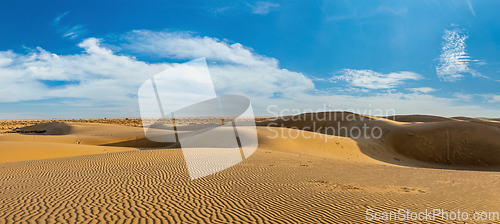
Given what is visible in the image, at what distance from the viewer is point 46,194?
739cm

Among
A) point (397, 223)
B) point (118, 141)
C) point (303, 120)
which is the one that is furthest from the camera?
point (303, 120)

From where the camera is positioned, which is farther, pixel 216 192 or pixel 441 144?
pixel 441 144

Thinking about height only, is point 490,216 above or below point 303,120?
below

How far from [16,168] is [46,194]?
6.68 meters

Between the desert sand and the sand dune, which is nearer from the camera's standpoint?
the desert sand

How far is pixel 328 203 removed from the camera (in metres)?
6.82

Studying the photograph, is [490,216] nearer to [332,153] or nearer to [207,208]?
[207,208]

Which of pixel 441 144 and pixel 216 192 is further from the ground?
pixel 441 144

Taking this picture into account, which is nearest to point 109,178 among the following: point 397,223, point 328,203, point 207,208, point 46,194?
point 46,194

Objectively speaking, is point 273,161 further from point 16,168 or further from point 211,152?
point 16,168

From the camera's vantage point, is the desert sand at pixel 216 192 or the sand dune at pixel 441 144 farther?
the sand dune at pixel 441 144

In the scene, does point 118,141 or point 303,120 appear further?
point 303,120

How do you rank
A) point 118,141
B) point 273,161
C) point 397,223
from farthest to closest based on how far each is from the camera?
1. point 118,141
2. point 273,161
3. point 397,223

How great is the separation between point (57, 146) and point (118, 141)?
8020 mm
